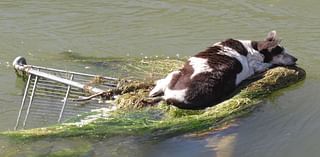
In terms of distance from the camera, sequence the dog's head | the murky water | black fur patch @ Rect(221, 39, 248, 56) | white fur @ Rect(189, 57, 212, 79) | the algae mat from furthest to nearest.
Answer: the dog's head < black fur patch @ Rect(221, 39, 248, 56) < white fur @ Rect(189, 57, 212, 79) < the murky water < the algae mat

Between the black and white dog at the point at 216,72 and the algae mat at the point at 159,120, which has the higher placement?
the black and white dog at the point at 216,72

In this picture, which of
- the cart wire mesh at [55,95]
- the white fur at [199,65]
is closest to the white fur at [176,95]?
the white fur at [199,65]

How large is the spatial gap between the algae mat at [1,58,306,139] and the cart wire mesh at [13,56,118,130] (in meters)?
0.34

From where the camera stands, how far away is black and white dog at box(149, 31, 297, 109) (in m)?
5.34

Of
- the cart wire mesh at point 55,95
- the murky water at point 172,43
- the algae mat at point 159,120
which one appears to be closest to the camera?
the algae mat at point 159,120

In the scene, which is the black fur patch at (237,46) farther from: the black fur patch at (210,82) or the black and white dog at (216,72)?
the black fur patch at (210,82)

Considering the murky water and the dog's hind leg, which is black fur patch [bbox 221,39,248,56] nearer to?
the murky water

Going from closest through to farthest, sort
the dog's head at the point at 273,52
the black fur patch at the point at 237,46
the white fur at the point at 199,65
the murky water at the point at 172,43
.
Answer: the murky water at the point at 172,43 → the white fur at the point at 199,65 → the black fur patch at the point at 237,46 → the dog's head at the point at 273,52

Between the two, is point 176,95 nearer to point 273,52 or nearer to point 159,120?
point 159,120

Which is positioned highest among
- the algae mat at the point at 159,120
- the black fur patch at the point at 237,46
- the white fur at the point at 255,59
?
the black fur patch at the point at 237,46

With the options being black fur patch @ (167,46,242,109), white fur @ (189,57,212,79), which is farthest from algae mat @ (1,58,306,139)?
white fur @ (189,57,212,79)

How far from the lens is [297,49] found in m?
7.48

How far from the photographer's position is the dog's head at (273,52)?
596 cm

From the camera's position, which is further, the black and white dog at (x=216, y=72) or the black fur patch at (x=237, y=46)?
the black fur patch at (x=237, y=46)
